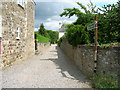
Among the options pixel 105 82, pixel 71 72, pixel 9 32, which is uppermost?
pixel 9 32

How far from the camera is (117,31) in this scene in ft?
19.5

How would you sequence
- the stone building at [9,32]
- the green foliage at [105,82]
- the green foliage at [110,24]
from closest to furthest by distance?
the green foliage at [105,82]
the green foliage at [110,24]
the stone building at [9,32]

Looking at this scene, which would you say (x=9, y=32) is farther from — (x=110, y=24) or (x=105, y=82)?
A: (x=105, y=82)

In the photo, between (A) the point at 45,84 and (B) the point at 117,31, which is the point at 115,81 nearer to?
(A) the point at 45,84

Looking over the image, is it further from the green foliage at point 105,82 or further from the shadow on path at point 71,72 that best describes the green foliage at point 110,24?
the green foliage at point 105,82

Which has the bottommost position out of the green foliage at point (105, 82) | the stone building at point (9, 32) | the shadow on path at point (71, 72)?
the shadow on path at point (71, 72)

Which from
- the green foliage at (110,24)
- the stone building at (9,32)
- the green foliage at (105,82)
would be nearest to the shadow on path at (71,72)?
the green foliage at (105,82)

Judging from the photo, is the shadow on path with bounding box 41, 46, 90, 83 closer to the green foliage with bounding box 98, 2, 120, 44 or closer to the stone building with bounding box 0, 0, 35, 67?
the green foliage with bounding box 98, 2, 120, 44

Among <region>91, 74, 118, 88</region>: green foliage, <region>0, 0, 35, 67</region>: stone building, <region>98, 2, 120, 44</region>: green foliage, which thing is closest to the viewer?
<region>91, 74, 118, 88</region>: green foliage

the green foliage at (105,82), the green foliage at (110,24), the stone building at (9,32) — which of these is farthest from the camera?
the stone building at (9,32)

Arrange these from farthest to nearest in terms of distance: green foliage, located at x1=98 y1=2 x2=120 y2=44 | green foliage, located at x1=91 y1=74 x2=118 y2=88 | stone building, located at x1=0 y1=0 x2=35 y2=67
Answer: stone building, located at x1=0 y1=0 x2=35 y2=67 < green foliage, located at x1=98 y1=2 x2=120 y2=44 < green foliage, located at x1=91 y1=74 x2=118 y2=88

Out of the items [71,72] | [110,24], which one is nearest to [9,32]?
[71,72]

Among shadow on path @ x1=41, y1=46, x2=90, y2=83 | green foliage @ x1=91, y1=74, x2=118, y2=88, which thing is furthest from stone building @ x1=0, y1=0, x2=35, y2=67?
green foliage @ x1=91, y1=74, x2=118, y2=88

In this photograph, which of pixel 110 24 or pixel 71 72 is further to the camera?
pixel 71 72
